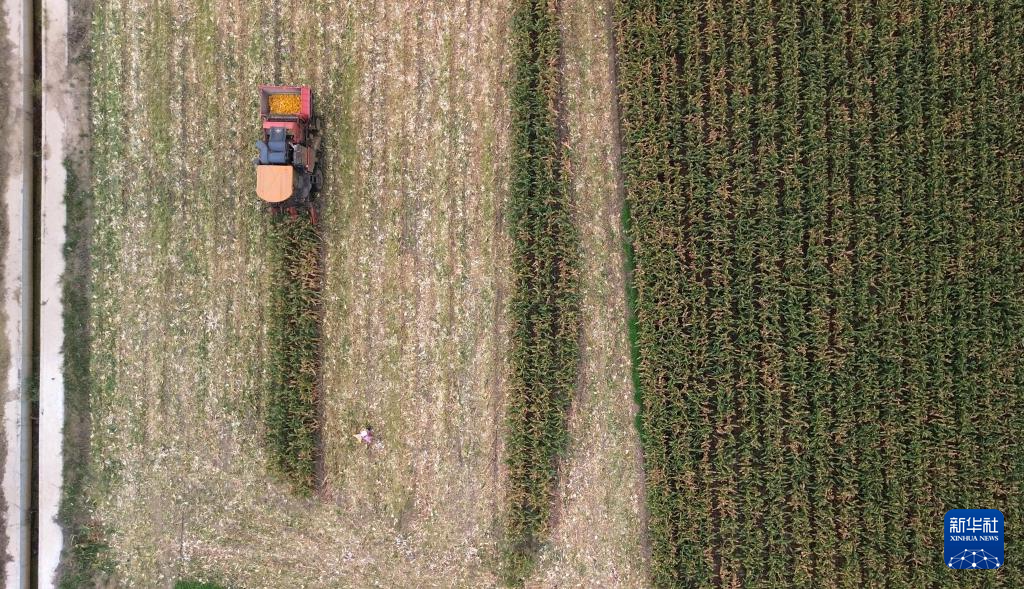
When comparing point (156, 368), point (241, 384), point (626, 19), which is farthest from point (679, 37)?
point (156, 368)

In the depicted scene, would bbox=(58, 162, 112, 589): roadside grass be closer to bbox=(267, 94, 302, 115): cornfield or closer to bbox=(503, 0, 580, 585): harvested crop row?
bbox=(267, 94, 302, 115): cornfield

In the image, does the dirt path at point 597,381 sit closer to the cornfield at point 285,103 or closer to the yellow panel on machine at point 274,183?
the cornfield at point 285,103

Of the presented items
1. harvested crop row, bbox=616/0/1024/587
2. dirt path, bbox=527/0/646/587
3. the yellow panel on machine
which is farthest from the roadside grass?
harvested crop row, bbox=616/0/1024/587

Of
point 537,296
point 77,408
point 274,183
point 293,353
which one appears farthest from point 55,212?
point 537,296

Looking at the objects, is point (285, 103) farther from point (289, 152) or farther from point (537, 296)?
point (537, 296)

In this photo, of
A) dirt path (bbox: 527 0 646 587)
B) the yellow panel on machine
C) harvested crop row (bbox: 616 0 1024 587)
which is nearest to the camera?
the yellow panel on machine

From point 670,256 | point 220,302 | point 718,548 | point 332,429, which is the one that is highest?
point 670,256

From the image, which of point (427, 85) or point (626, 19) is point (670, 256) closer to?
point (626, 19)
